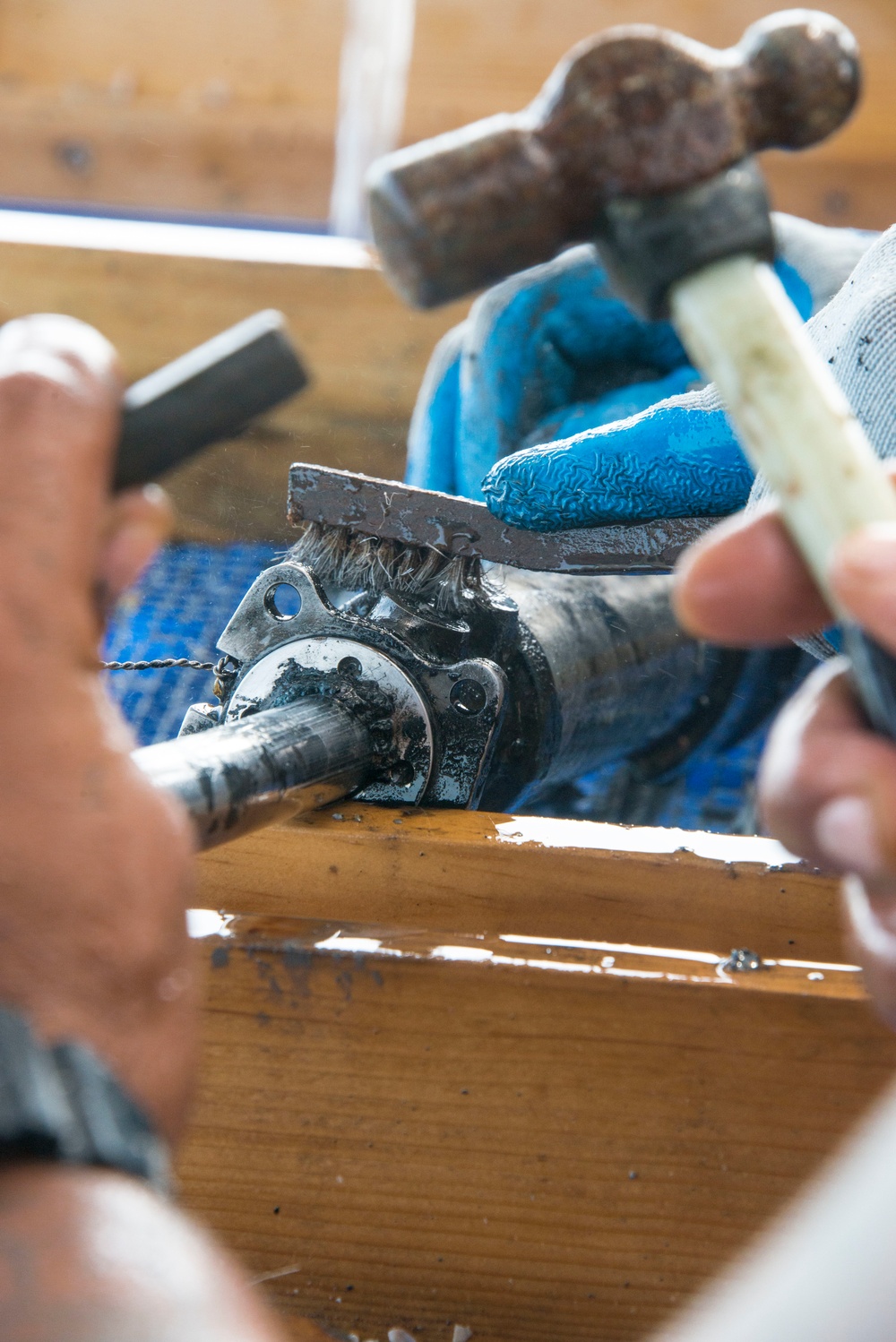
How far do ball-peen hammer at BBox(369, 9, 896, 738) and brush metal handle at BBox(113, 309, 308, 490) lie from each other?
50 millimetres

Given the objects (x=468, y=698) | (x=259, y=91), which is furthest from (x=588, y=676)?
(x=259, y=91)

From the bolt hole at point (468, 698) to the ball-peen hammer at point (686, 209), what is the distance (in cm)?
33

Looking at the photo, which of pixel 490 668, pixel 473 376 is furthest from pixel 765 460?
pixel 473 376

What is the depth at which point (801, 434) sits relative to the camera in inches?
12.0

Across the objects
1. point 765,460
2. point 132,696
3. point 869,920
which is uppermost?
point 765,460

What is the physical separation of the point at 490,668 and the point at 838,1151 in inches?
11.7

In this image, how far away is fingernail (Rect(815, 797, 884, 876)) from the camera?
29 cm

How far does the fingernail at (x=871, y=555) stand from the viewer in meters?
0.28

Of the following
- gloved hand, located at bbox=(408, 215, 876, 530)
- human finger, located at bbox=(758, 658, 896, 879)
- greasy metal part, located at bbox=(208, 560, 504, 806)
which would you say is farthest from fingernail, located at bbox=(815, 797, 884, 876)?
gloved hand, located at bbox=(408, 215, 876, 530)

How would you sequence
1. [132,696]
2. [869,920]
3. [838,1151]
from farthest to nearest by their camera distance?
[132,696], [838,1151], [869,920]

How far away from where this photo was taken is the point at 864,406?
20.4 inches

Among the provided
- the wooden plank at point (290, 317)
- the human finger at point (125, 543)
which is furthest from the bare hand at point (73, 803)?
the wooden plank at point (290, 317)

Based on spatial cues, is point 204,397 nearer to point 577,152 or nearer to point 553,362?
point 577,152

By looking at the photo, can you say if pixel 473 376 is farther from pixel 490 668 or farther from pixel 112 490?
pixel 112 490
